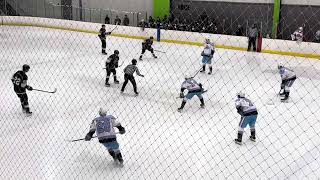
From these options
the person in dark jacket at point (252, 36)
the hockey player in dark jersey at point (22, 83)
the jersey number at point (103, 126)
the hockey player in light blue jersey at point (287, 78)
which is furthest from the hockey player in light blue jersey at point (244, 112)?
the person in dark jacket at point (252, 36)

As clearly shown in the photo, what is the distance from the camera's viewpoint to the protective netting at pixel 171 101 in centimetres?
648

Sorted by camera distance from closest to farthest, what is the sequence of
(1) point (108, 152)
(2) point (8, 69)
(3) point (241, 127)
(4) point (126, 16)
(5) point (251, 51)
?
(1) point (108, 152) → (3) point (241, 127) → (2) point (8, 69) → (5) point (251, 51) → (4) point (126, 16)

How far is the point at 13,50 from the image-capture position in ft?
51.7

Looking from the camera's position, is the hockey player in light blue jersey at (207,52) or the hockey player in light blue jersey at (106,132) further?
the hockey player in light blue jersey at (207,52)

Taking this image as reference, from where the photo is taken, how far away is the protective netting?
648 cm

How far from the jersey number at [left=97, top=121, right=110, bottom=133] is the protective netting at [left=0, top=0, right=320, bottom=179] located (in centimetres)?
62

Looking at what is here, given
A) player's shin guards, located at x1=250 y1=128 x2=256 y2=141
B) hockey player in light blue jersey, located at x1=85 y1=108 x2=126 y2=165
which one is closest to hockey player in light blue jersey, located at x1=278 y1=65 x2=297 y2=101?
player's shin guards, located at x1=250 y1=128 x2=256 y2=141

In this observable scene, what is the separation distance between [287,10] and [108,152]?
1158cm

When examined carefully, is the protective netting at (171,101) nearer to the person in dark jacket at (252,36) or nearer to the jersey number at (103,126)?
the person in dark jacket at (252,36)

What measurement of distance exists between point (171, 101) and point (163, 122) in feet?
4.65

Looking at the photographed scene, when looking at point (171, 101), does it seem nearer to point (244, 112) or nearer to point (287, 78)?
point (287, 78)

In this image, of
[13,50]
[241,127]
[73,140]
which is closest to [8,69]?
[13,50]

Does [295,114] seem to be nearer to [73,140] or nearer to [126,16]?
[73,140]

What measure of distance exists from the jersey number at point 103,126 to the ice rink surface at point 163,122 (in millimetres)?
618
